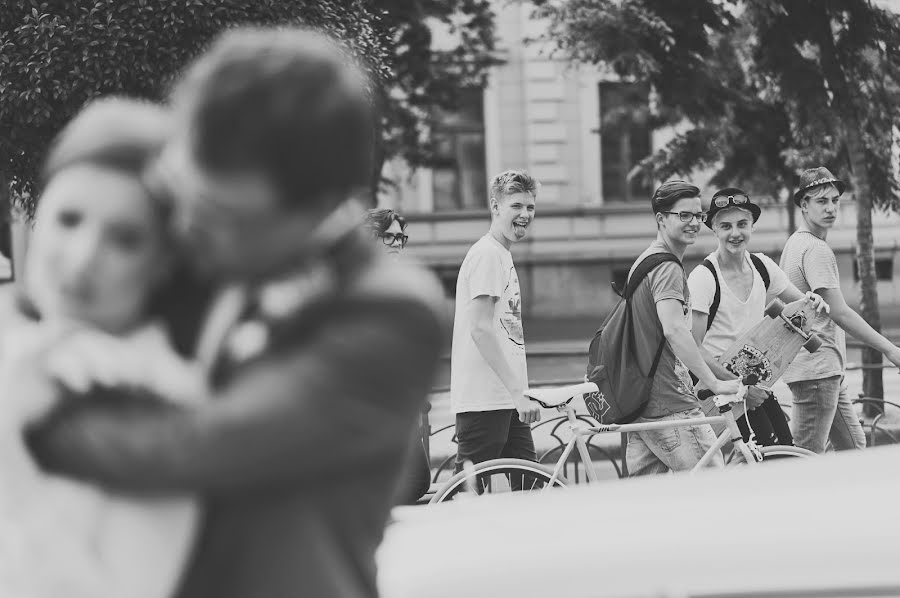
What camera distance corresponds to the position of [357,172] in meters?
1.37

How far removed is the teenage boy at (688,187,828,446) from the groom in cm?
487

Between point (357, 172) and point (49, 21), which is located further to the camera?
point (49, 21)

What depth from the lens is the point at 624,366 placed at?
5.63m

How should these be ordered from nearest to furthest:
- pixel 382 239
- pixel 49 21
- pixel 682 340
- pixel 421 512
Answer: pixel 421 512
pixel 682 340
pixel 382 239
pixel 49 21

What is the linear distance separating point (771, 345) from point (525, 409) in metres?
1.26

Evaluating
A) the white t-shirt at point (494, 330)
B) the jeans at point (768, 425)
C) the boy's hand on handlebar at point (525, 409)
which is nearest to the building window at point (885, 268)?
the jeans at point (768, 425)

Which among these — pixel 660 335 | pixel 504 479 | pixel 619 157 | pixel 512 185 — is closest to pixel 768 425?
pixel 660 335

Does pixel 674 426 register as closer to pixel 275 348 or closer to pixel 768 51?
pixel 275 348

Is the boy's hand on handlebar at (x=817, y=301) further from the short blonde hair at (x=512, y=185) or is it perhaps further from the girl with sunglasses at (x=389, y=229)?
the girl with sunglasses at (x=389, y=229)

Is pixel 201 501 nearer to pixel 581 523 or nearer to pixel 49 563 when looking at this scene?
pixel 49 563

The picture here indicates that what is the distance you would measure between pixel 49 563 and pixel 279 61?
22.9 inches

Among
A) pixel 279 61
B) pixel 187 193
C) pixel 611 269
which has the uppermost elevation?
pixel 279 61

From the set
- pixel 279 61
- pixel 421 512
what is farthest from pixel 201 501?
pixel 421 512

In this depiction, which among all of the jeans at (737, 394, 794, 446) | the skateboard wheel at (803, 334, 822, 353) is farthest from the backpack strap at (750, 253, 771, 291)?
the jeans at (737, 394, 794, 446)
